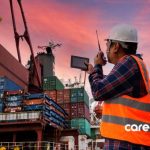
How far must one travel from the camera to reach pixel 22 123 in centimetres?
3791

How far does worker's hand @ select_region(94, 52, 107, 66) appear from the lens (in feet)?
9.43

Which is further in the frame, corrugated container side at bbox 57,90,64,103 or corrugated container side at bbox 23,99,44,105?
corrugated container side at bbox 57,90,64,103

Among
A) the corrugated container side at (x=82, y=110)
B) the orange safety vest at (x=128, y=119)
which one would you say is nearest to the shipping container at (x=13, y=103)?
the corrugated container side at (x=82, y=110)

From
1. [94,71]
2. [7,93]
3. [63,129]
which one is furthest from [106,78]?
[63,129]

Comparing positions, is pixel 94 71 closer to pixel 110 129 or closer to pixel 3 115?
pixel 110 129

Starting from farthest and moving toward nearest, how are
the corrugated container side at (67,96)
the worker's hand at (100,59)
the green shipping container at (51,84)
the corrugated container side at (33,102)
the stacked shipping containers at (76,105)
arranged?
the green shipping container at (51,84) < the corrugated container side at (67,96) < the stacked shipping containers at (76,105) < the corrugated container side at (33,102) < the worker's hand at (100,59)

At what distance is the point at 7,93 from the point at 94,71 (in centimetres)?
3926

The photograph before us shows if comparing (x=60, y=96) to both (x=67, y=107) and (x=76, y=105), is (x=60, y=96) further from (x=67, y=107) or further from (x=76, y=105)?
(x=76, y=105)

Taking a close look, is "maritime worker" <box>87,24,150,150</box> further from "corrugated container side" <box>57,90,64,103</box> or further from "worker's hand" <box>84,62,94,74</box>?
"corrugated container side" <box>57,90,64,103</box>

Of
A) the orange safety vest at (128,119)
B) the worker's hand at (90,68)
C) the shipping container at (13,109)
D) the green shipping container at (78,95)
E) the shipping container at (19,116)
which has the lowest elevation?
the orange safety vest at (128,119)

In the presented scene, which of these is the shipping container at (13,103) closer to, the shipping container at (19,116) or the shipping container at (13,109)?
the shipping container at (13,109)

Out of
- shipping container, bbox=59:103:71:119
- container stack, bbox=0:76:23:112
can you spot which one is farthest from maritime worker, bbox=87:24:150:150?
shipping container, bbox=59:103:71:119

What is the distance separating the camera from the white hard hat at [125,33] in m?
2.75

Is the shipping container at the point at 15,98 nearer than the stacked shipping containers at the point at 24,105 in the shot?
No
